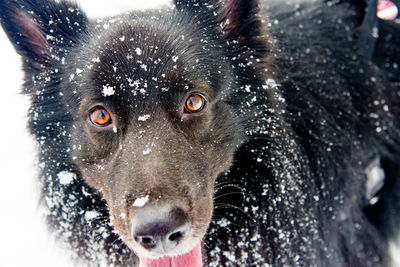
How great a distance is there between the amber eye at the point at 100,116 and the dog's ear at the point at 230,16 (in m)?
0.73

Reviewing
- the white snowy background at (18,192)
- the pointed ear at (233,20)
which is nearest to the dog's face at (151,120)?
the pointed ear at (233,20)

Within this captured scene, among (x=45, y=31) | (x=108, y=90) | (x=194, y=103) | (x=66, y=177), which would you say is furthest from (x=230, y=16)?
(x=66, y=177)

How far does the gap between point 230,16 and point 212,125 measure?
2.05 feet

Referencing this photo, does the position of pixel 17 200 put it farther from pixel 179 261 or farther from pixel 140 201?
pixel 140 201

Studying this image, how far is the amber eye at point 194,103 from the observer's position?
6.26 ft

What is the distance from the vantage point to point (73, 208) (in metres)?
2.25

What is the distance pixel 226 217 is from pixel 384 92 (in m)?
1.51

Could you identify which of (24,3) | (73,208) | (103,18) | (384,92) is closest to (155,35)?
(103,18)

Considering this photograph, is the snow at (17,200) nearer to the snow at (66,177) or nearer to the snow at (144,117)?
the snow at (66,177)

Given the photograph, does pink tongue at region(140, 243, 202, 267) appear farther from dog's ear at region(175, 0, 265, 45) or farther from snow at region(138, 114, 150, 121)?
dog's ear at region(175, 0, 265, 45)

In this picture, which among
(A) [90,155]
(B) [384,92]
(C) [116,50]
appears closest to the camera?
(C) [116,50]

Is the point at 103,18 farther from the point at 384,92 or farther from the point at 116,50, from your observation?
the point at 384,92

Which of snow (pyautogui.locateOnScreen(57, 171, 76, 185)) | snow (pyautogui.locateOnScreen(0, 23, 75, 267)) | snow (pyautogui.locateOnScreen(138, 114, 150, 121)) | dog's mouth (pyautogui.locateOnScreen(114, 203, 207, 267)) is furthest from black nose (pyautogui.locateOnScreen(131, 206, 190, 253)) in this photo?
snow (pyautogui.locateOnScreen(0, 23, 75, 267))

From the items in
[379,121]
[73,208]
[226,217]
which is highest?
[379,121]
